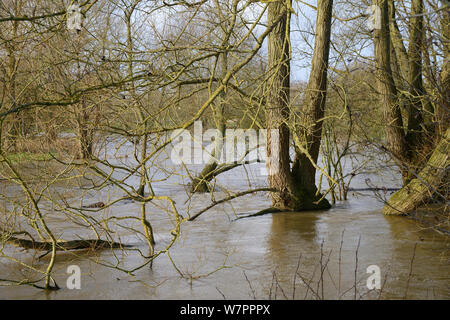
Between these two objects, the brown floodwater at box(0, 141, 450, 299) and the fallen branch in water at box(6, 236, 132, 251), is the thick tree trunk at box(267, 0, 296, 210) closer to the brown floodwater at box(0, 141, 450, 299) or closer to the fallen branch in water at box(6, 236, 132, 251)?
the brown floodwater at box(0, 141, 450, 299)

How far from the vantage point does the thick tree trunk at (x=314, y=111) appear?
12.3 m

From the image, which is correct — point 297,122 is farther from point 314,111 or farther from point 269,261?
point 269,261

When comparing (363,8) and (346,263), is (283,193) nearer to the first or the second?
(346,263)

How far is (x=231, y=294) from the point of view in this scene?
22.6ft

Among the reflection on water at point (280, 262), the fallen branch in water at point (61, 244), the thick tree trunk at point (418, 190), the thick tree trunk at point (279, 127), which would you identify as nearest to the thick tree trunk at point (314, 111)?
the thick tree trunk at point (279, 127)

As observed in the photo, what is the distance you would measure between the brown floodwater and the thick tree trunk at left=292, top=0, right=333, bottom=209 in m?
0.80

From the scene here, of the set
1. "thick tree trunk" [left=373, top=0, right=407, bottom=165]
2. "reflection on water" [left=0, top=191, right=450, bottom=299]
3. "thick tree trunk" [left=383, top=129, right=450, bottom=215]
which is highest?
"thick tree trunk" [left=373, top=0, right=407, bottom=165]

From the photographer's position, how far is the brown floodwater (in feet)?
22.9

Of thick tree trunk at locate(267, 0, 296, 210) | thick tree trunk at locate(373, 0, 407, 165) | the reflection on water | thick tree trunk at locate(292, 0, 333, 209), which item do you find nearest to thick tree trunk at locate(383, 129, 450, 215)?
the reflection on water

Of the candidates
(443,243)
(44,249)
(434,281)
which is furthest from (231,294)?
(443,243)

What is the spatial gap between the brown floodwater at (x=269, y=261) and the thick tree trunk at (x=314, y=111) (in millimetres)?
803

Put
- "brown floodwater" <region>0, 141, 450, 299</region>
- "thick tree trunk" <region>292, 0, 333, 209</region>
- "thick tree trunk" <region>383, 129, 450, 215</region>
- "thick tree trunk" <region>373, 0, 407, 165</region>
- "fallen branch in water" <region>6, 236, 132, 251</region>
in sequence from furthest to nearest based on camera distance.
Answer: "thick tree trunk" <region>373, 0, 407, 165</region>, "thick tree trunk" <region>292, 0, 333, 209</region>, "thick tree trunk" <region>383, 129, 450, 215</region>, "fallen branch in water" <region>6, 236, 132, 251</region>, "brown floodwater" <region>0, 141, 450, 299</region>

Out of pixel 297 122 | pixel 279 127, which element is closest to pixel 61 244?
pixel 279 127
